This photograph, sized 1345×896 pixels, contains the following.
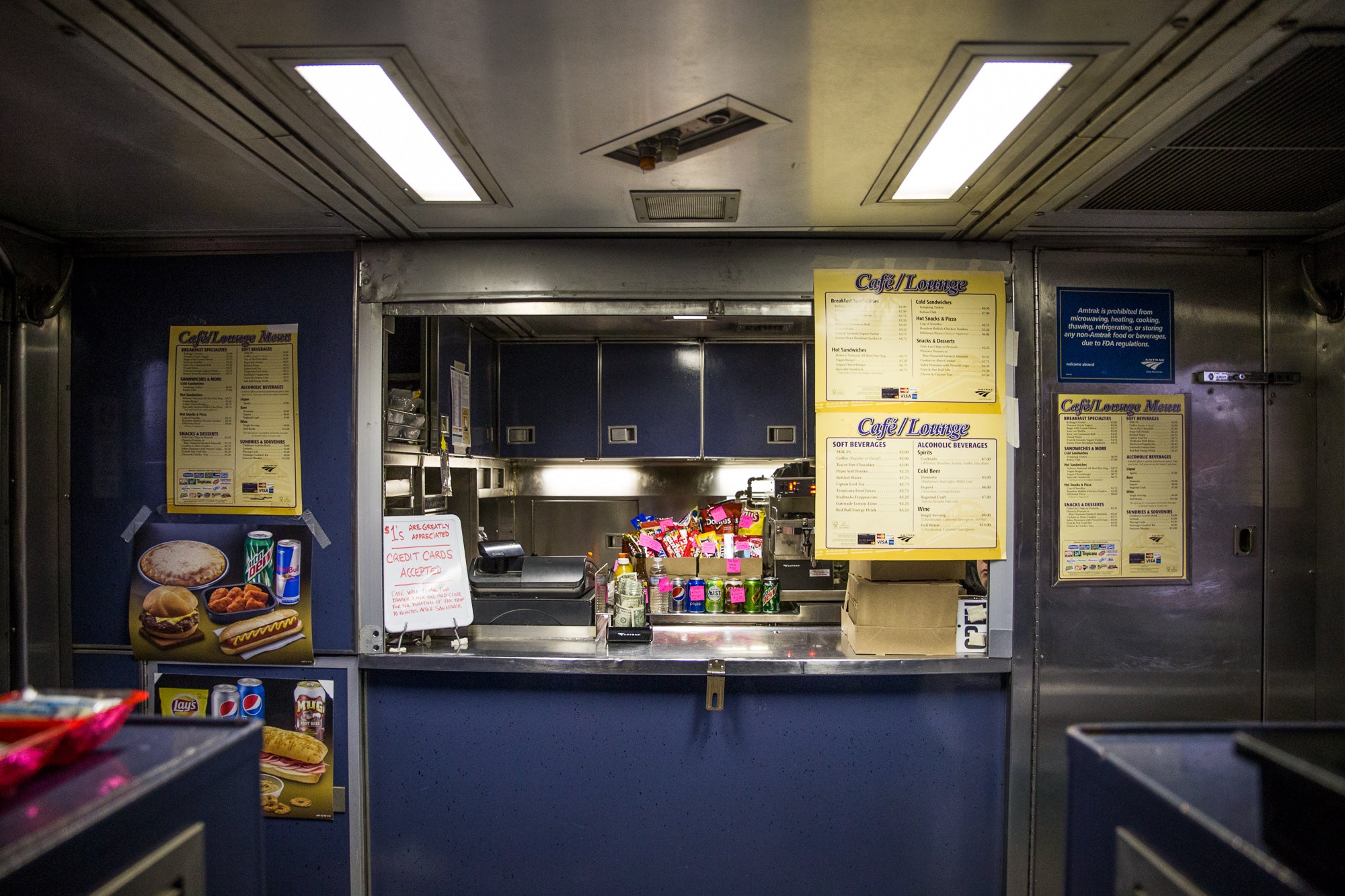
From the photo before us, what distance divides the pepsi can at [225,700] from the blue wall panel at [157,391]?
0.37 meters

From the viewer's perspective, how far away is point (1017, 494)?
2387 mm

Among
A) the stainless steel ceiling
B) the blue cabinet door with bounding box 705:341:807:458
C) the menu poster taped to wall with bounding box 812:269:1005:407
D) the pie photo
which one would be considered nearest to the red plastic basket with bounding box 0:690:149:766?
the stainless steel ceiling

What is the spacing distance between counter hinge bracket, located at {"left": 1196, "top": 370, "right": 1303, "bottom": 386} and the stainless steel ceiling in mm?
548

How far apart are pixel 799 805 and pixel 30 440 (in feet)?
10.6

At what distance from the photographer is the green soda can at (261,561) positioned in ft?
7.93

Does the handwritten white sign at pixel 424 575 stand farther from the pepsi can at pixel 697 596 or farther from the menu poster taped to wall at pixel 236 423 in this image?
the pepsi can at pixel 697 596

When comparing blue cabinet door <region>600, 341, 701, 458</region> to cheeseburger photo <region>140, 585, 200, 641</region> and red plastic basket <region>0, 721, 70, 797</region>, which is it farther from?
red plastic basket <region>0, 721, 70, 797</region>

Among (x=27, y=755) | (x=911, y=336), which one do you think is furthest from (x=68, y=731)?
(x=911, y=336)

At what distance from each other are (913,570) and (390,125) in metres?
2.28

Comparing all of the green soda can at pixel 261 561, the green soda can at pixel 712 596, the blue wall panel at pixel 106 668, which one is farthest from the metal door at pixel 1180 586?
the blue wall panel at pixel 106 668

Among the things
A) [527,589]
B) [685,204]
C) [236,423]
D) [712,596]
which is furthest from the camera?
[712,596]

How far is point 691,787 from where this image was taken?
242 cm

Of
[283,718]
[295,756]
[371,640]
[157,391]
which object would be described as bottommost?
[295,756]

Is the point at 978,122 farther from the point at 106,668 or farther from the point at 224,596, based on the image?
the point at 106,668
